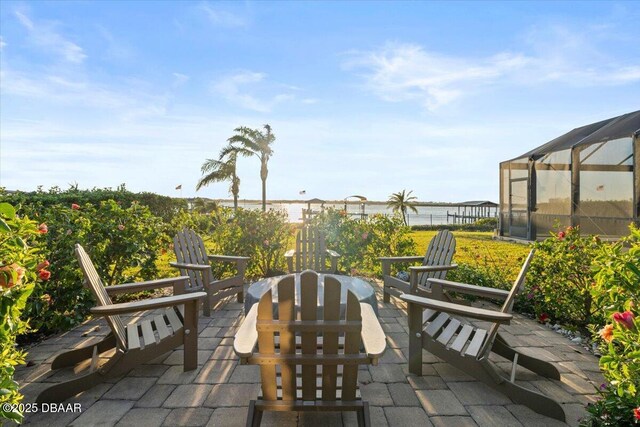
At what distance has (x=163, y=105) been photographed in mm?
6344

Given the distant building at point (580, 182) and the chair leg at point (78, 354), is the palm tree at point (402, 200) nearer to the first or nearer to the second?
the distant building at point (580, 182)

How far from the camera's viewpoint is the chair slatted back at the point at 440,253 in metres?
3.86

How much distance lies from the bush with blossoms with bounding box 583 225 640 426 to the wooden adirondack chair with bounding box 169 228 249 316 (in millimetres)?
3317

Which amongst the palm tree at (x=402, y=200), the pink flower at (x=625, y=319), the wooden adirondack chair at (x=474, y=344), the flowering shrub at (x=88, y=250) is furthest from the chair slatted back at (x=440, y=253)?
the palm tree at (x=402, y=200)

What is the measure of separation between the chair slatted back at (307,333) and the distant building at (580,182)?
8179 millimetres

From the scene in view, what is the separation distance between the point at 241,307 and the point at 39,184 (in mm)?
6074

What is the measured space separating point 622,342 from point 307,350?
1.52 meters

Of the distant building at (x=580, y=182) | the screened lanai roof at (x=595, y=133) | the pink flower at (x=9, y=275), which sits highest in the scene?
the screened lanai roof at (x=595, y=133)

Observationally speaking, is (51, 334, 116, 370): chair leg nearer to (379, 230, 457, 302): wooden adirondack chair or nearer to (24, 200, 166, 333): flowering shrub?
(24, 200, 166, 333): flowering shrub

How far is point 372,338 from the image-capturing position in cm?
185

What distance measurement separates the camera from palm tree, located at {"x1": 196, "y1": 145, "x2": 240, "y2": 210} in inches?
906

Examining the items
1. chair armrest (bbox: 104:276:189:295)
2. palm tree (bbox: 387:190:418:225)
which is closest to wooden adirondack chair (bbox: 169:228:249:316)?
chair armrest (bbox: 104:276:189:295)

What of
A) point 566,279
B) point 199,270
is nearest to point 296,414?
point 199,270

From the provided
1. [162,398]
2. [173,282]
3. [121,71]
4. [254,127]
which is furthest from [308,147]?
[254,127]
